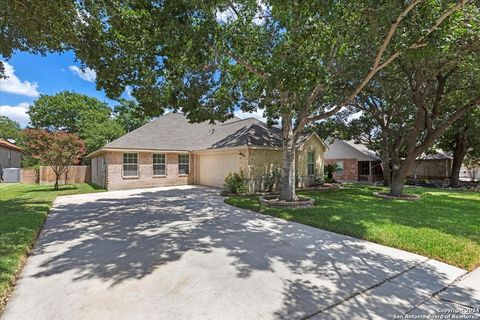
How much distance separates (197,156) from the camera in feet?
64.5

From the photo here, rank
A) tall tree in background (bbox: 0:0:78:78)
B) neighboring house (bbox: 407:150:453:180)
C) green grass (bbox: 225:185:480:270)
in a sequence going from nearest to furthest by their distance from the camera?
1. green grass (bbox: 225:185:480:270)
2. tall tree in background (bbox: 0:0:78:78)
3. neighboring house (bbox: 407:150:453:180)

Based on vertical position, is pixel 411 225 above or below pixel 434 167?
below

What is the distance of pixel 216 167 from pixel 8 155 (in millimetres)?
29551

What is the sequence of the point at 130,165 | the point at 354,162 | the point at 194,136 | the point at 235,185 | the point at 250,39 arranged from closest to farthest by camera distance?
1. the point at 250,39
2. the point at 235,185
3. the point at 130,165
4. the point at 194,136
5. the point at 354,162

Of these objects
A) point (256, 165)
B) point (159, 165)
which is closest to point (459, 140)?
point (256, 165)

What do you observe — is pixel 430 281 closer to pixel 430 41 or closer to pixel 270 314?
pixel 270 314

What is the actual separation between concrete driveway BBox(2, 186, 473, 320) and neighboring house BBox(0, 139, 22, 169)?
3178cm

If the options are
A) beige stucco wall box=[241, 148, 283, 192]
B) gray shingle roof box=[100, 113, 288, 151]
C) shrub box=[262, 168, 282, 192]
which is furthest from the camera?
gray shingle roof box=[100, 113, 288, 151]

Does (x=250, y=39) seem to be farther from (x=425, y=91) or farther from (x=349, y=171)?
(x=349, y=171)

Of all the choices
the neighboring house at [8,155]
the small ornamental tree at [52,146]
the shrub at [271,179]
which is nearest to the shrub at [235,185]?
the shrub at [271,179]

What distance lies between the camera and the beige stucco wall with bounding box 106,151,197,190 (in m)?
16.3

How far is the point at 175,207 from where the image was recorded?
1011cm

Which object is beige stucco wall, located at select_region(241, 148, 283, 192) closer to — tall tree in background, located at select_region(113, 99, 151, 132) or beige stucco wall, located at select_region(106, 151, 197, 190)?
beige stucco wall, located at select_region(106, 151, 197, 190)

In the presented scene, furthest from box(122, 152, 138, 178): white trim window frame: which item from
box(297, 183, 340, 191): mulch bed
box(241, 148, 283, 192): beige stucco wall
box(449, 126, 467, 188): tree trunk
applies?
box(449, 126, 467, 188): tree trunk
